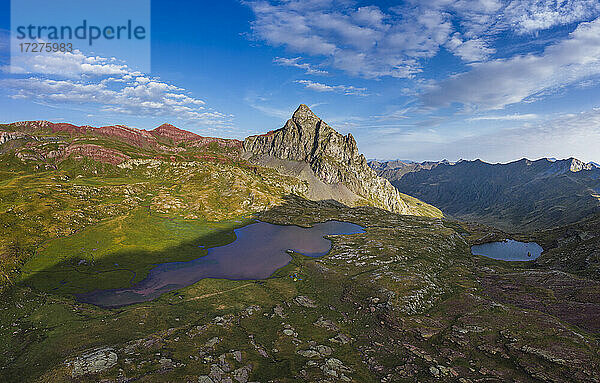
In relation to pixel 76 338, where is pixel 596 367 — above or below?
above

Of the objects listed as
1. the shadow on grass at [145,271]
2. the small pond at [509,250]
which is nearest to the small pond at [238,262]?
the shadow on grass at [145,271]

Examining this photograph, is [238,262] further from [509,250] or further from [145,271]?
[509,250]

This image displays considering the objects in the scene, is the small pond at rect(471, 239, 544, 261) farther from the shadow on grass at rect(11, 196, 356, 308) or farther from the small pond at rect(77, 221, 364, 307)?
the shadow on grass at rect(11, 196, 356, 308)

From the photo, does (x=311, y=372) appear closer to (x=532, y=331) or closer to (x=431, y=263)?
(x=532, y=331)

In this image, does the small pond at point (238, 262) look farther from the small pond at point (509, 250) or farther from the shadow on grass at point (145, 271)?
the small pond at point (509, 250)

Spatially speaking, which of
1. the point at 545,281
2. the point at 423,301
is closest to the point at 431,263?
the point at 545,281
